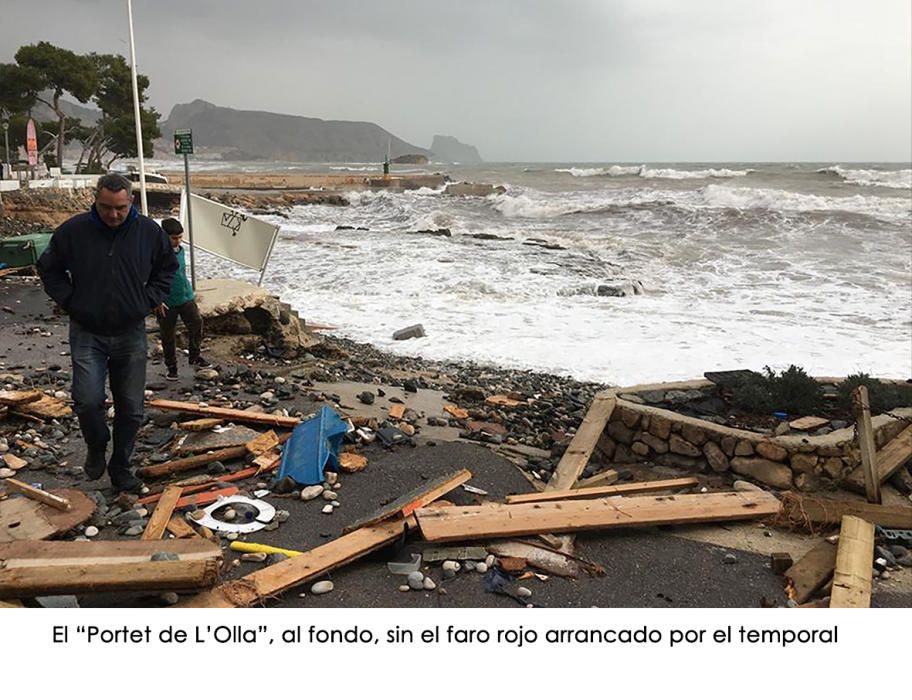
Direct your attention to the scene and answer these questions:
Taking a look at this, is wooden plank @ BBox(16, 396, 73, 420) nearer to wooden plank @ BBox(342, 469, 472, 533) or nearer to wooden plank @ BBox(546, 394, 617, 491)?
wooden plank @ BBox(342, 469, 472, 533)

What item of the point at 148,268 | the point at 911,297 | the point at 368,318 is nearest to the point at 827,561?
the point at 148,268

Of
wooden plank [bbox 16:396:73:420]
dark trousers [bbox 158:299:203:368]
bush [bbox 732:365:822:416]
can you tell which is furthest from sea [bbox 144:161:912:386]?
wooden plank [bbox 16:396:73:420]

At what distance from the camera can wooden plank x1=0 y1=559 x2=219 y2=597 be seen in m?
2.92

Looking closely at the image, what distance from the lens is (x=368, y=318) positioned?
1364 centimetres

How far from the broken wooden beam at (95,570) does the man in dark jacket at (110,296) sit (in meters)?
1.07

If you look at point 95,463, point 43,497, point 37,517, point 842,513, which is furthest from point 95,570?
point 842,513

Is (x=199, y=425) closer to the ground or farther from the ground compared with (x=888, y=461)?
farther from the ground

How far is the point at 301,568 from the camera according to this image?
3373 millimetres

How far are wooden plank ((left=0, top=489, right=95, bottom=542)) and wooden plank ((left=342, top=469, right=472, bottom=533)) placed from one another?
5.20ft

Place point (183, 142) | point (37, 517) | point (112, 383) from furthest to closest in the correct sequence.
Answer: point (183, 142), point (112, 383), point (37, 517)

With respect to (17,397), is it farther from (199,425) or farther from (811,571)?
(811,571)

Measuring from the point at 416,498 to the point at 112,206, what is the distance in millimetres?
2547

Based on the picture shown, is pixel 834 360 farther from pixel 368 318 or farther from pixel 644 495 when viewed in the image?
pixel 368 318
